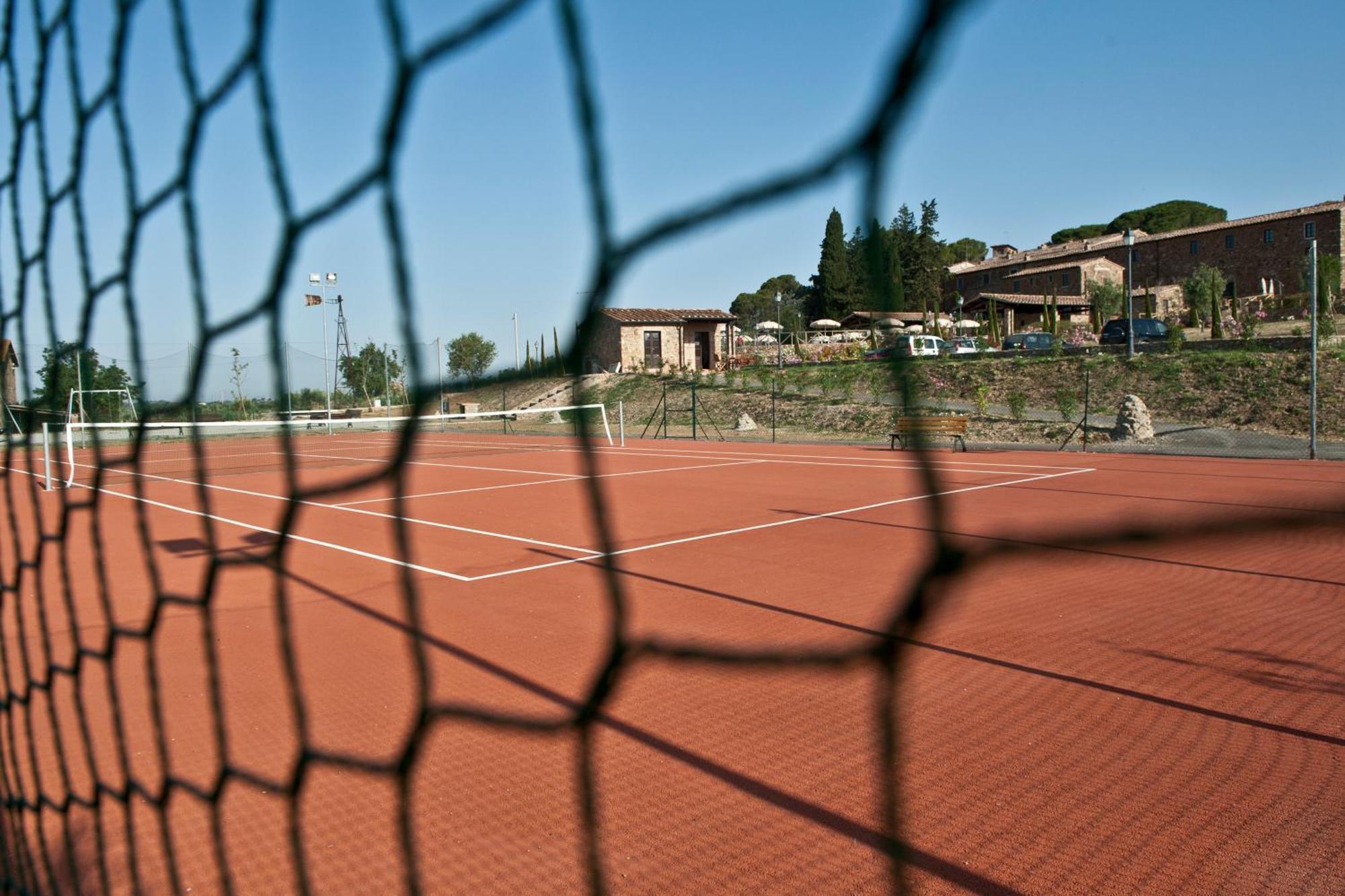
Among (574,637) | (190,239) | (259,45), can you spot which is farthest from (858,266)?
(574,637)

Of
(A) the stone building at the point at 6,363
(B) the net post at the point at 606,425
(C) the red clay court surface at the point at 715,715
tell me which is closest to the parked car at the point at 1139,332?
(B) the net post at the point at 606,425

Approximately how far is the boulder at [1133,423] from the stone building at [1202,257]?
657cm

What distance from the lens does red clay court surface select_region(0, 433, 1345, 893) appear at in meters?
2.50

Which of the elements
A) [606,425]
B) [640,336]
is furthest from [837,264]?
[606,425]

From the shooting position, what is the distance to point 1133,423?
16000 millimetres

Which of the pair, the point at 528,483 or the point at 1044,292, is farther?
the point at 1044,292

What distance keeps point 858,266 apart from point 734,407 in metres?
24.3

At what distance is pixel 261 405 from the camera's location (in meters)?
23.8

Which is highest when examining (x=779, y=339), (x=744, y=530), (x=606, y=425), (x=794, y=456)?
(x=779, y=339)

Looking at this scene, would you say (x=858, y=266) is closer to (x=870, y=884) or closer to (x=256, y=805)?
(x=870, y=884)

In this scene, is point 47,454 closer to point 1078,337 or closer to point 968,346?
point 968,346

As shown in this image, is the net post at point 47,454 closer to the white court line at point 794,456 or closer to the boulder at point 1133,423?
the white court line at point 794,456

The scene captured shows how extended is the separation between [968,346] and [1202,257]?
10652mm

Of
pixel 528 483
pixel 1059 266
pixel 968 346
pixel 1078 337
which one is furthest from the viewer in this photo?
pixel 1059 266
